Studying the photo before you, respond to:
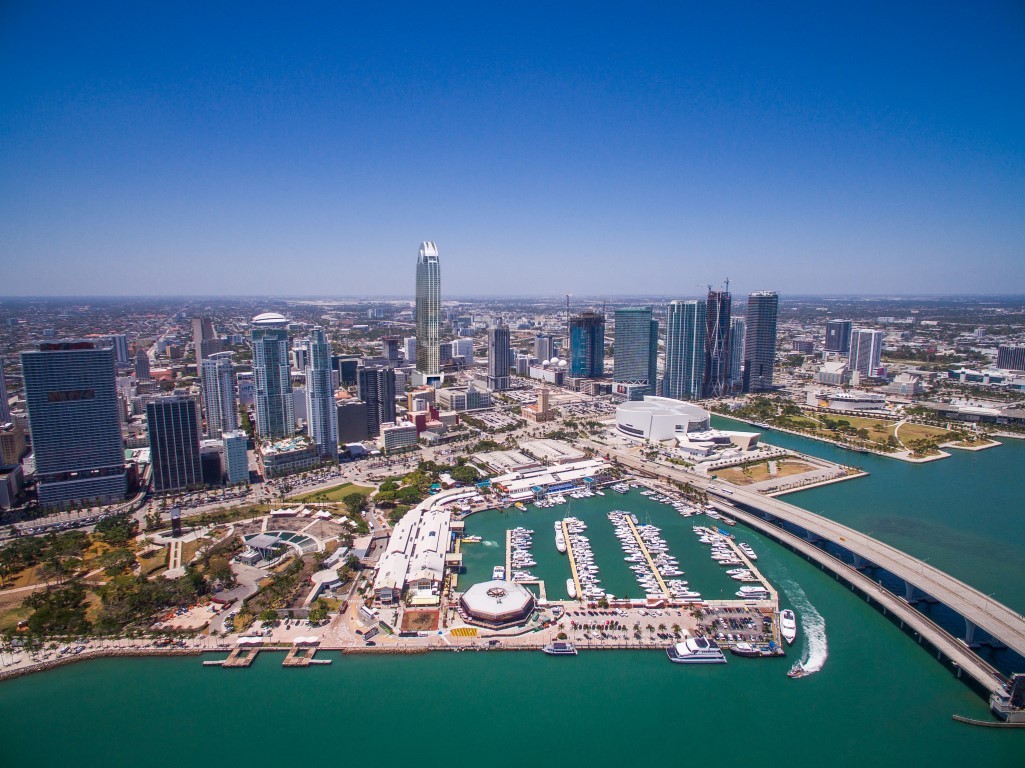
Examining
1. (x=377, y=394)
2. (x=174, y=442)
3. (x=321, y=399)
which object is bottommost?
(x=174, y=442)

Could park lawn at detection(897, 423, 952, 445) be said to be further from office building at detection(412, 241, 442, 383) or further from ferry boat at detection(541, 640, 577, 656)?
office building at detection(412, 241, 442, 383)

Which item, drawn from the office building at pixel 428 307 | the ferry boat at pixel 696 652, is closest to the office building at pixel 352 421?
the office building at pixel 428 307

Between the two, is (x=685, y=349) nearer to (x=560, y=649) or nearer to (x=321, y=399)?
(x=321, y=399)

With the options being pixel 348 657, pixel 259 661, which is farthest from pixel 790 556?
pixel 259 661

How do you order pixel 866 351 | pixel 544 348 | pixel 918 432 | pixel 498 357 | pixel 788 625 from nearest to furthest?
1. pixel 788 625
2. pixel 918 432
3. pixel 498 357
4. pixel 866 351
5. pixel 544 348

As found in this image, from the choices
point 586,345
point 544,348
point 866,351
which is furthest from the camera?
point 544,348

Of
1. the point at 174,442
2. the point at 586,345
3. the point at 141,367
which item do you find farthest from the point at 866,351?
the point at 141,367

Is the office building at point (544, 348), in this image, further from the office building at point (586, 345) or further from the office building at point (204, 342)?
the office building at point (204, 342)
